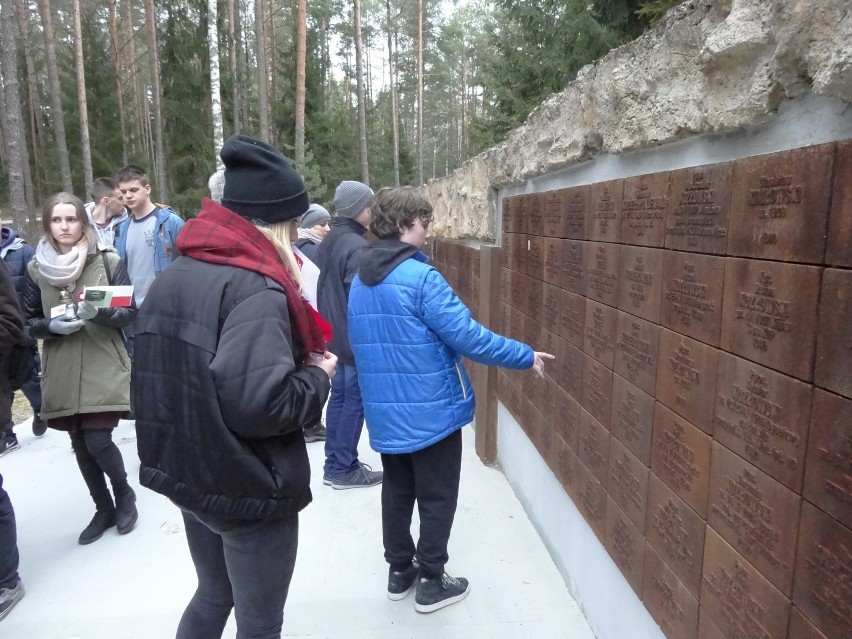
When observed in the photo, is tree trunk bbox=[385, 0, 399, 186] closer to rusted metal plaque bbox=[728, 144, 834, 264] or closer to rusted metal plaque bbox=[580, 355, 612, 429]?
rusted metal plaque bbox=[580, 355, 612, 429]

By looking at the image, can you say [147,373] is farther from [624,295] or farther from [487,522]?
[487,522]

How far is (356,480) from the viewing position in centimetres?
377

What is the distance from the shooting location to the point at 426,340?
89.3 inches

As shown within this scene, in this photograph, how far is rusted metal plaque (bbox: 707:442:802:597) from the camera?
120 centimetres

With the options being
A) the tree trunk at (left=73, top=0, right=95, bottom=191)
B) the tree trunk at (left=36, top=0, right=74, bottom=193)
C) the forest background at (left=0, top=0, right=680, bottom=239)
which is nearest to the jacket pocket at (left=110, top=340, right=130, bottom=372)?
the forest background at (left=0, top=0, right=680, bottom=239)

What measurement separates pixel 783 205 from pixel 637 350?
771 millimetres

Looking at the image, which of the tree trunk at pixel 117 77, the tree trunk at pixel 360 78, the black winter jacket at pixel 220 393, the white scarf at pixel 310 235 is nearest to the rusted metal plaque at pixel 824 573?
the black winter jacket at pixel 220 393

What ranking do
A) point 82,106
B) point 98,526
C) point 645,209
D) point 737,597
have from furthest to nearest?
point 82,106 → point 98,526 → point 645,209 → point 737,597

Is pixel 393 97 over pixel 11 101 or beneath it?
over

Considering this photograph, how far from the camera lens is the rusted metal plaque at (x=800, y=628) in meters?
1.12

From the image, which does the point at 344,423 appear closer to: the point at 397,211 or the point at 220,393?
the point at 397,211

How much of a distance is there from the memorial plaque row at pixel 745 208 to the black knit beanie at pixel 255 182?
1.07 meters

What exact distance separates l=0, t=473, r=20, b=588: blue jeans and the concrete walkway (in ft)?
0.44

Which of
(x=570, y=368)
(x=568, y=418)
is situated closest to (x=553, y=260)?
(x=570, y=368)
